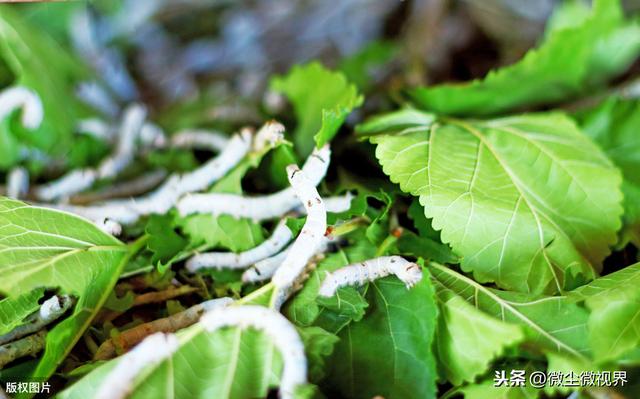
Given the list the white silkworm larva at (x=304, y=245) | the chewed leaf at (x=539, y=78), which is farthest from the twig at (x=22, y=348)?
the chewed leaf at (x=539, y=78)

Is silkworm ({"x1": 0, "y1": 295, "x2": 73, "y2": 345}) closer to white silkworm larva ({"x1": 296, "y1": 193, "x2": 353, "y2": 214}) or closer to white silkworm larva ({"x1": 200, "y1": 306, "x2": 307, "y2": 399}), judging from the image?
white silkworm larva ({"x1": 200, "y1": 306, "x2": 307, "y2": 399})

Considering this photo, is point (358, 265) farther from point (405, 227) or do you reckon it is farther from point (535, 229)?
point (535, 229)

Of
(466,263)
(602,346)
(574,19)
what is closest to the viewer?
(602,346)

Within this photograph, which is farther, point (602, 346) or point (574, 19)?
point (574, 19)

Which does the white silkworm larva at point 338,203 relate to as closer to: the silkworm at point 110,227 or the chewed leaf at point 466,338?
the chewed leaf at point 466,338

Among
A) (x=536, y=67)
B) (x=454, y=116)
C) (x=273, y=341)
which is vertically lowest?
(x=273, y=341)

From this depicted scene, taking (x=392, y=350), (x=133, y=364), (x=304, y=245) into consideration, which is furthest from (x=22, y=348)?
(x=392, y=350)

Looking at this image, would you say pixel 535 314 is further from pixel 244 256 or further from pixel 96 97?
pixel 96 97

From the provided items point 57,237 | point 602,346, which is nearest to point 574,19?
point 602,346
